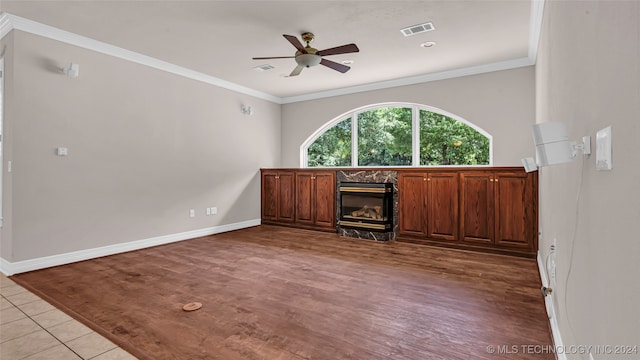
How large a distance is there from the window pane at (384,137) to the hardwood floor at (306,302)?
2084mm

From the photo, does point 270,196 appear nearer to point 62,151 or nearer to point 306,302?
point 62,151

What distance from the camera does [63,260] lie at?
371 cm

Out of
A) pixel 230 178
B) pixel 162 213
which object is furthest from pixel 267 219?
pixel 162 213

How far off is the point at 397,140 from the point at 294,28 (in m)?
2.95

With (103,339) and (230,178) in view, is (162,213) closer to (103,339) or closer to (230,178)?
(230,178)

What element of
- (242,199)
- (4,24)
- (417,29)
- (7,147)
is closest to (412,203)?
(417,29)

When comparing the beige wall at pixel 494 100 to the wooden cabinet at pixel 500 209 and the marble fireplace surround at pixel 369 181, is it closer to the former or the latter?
the wooden cabinet at pixel 500 209

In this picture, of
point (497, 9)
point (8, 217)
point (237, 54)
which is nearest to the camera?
point (497, 9)

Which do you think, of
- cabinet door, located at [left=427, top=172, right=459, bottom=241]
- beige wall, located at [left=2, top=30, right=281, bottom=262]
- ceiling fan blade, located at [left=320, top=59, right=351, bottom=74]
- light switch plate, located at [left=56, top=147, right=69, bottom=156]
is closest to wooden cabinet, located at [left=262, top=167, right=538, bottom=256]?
cabinet door, located at [left=427, top=172, right=459, bottom=241]

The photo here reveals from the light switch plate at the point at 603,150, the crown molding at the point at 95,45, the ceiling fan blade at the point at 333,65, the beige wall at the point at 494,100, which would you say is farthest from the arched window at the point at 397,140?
the light switch plate at the point at 603,150

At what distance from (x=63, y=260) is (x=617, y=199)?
4888 mm

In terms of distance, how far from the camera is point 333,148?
6547mm

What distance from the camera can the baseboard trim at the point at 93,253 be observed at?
3.42 meters

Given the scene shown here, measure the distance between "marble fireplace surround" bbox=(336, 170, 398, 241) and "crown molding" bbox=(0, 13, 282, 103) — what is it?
2.74 metres
